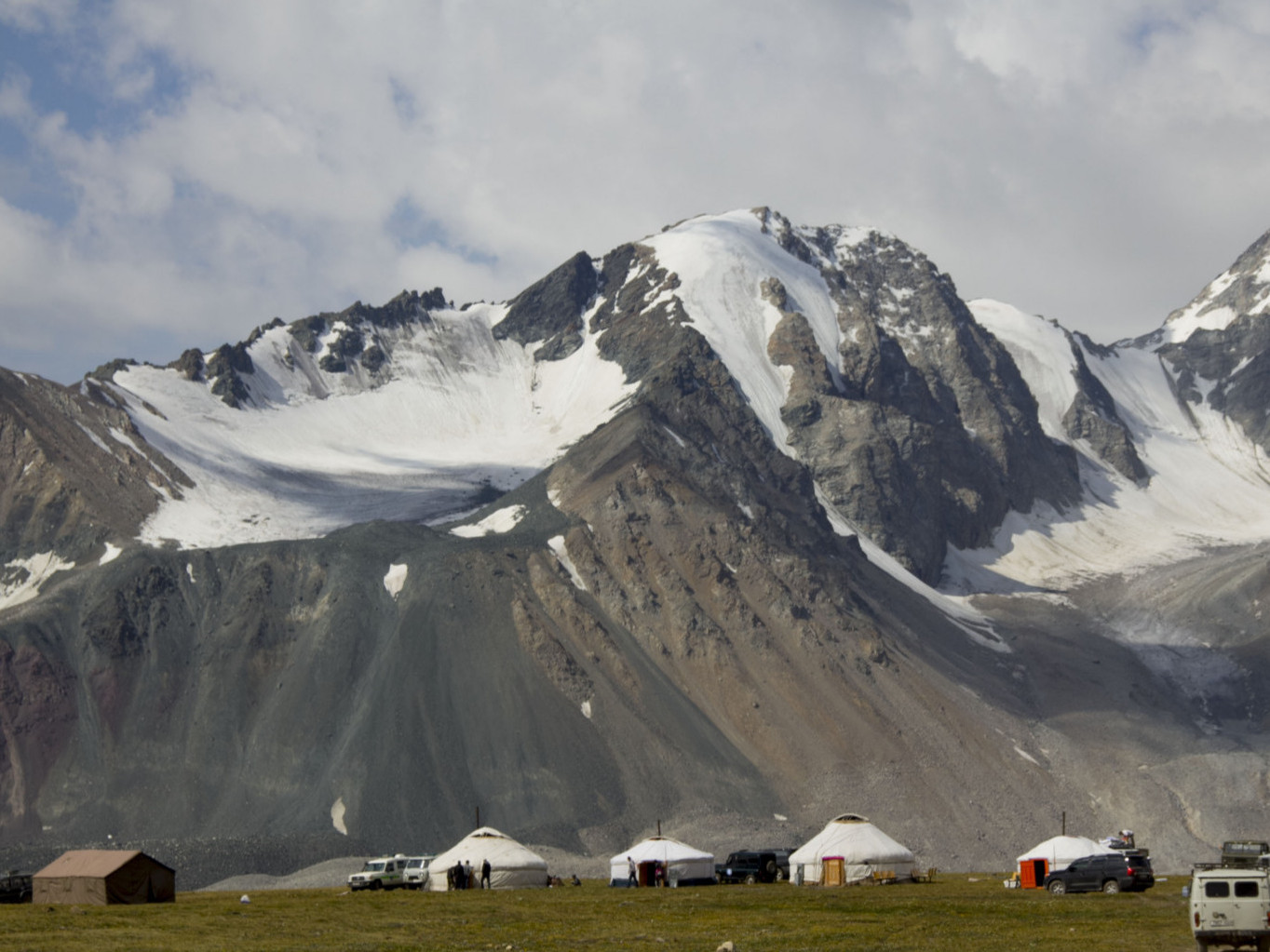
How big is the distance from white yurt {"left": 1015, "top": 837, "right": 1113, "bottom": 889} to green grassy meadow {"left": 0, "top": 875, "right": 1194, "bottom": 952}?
3973 mm

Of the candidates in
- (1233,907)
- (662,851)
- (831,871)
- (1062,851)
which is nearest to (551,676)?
(662,851)

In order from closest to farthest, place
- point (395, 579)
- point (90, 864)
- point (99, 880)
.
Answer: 1. point (99, 880)
2. point (90, 864)
3. point (395, 579)

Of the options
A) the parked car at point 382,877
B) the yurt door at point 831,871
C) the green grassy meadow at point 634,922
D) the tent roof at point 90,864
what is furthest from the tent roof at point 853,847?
the tent roof at point 90,864

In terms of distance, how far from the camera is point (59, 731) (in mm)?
116562

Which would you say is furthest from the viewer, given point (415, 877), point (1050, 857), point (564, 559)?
point (564, 559)

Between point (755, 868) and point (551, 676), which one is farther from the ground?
point (551, 676)

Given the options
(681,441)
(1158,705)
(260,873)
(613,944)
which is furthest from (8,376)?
(613,944)

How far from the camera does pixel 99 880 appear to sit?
2110 inches

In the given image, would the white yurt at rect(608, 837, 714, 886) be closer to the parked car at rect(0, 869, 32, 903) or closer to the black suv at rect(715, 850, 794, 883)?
the black suv at rect(715, 850, 794, 883)

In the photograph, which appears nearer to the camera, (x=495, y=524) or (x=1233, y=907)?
(x=1233, y=907)

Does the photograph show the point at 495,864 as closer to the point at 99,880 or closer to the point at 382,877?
the point at 382,877

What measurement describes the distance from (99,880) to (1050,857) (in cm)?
3813

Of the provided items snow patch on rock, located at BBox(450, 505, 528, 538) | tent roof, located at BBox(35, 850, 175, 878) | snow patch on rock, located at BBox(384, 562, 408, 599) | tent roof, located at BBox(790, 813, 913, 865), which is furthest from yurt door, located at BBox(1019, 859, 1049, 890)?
snow patch on rock, located at BBox(450, 505, 528, 538)

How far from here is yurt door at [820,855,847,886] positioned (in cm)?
6938
